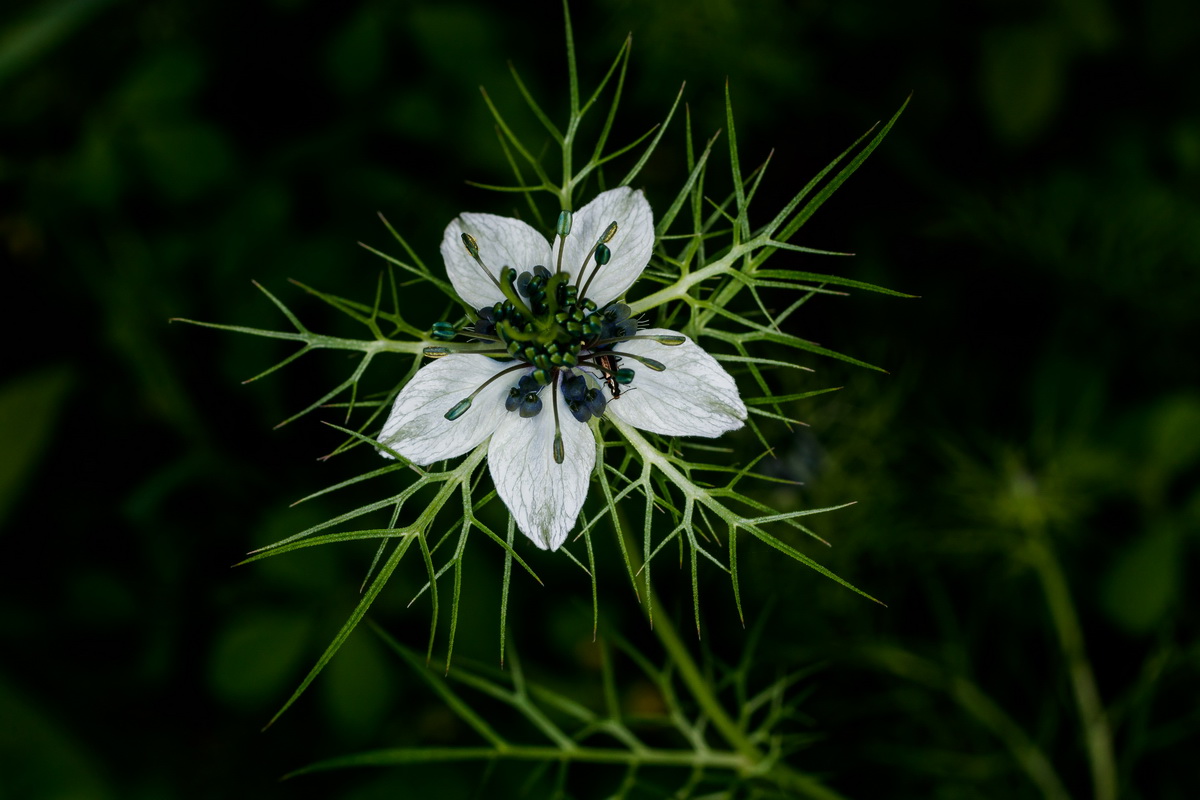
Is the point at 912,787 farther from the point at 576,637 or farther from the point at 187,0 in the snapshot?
the point at 187,0

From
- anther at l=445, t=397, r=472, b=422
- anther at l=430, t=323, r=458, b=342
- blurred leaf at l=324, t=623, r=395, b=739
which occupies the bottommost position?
blurred leaf at l=324, t=623, r=395, b=739

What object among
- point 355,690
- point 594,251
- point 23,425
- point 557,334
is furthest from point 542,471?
point 23,425

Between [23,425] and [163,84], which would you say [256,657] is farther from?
[163,84]

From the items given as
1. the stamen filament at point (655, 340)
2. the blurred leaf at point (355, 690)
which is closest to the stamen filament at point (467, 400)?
the stamen filament at point (655, 340)

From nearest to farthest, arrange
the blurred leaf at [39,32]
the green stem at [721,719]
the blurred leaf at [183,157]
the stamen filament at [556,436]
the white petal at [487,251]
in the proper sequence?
the stamen filament at [556,436]
the white petal at [487,251]
the green stem at [721,719]
the blurred leaf at [39,32]
the blurred leaf at [183,157]

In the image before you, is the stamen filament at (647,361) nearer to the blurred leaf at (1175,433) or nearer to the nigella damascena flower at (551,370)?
the nigella damascena flower at (551,370)

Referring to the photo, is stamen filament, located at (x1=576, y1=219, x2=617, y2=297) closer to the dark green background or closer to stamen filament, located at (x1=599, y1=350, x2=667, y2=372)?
stamen filament, located at (x1=599, y1=350, x2=667, y2=372)

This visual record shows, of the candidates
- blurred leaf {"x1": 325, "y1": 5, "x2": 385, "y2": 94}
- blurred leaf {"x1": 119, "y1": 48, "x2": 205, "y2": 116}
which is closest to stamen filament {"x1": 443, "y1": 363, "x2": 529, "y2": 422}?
blurred leaf {"x1": 325, "y1": 5, "x2": 385, "y2": 94}
